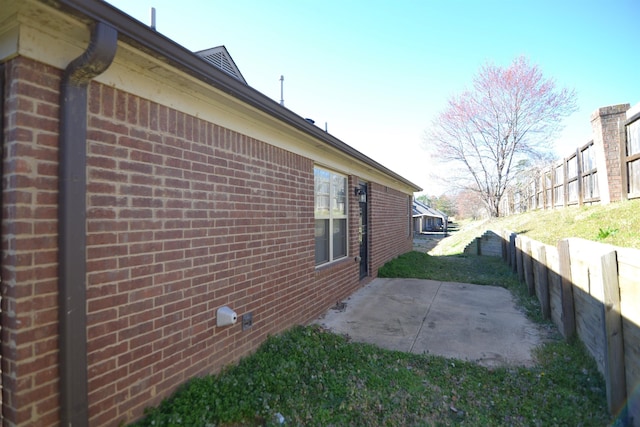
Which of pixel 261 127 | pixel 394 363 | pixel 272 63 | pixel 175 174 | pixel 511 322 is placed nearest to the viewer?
pixel 175 174

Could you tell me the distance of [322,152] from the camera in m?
5.51

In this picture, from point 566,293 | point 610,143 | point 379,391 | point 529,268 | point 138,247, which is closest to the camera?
point 138,247

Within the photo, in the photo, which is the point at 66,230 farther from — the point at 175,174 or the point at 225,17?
the point at 225,17

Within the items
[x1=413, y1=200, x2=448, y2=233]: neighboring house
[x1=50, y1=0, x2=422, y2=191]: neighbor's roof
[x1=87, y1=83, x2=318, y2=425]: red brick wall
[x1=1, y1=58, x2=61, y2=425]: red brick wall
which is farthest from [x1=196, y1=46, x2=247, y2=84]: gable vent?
[x1=413, y1=200, x2=448, y2=233]: neighboring house

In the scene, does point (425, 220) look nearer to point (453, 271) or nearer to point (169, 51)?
point (453, 271)

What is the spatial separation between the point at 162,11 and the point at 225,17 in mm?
1665

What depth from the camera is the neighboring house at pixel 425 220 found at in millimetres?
42534

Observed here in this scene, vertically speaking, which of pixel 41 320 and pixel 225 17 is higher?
pixel 225 17

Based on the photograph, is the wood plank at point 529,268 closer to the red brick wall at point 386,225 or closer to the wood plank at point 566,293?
the wood plank at point 566,293

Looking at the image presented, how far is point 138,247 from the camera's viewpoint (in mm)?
2406

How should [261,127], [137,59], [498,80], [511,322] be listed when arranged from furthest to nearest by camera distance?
[498,80]
[511,322]
[261,127]
[137,59]

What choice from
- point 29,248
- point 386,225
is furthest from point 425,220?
point 29,248

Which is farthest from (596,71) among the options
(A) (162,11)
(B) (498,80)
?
(A) (162,11)

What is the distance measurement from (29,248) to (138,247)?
0.67m
